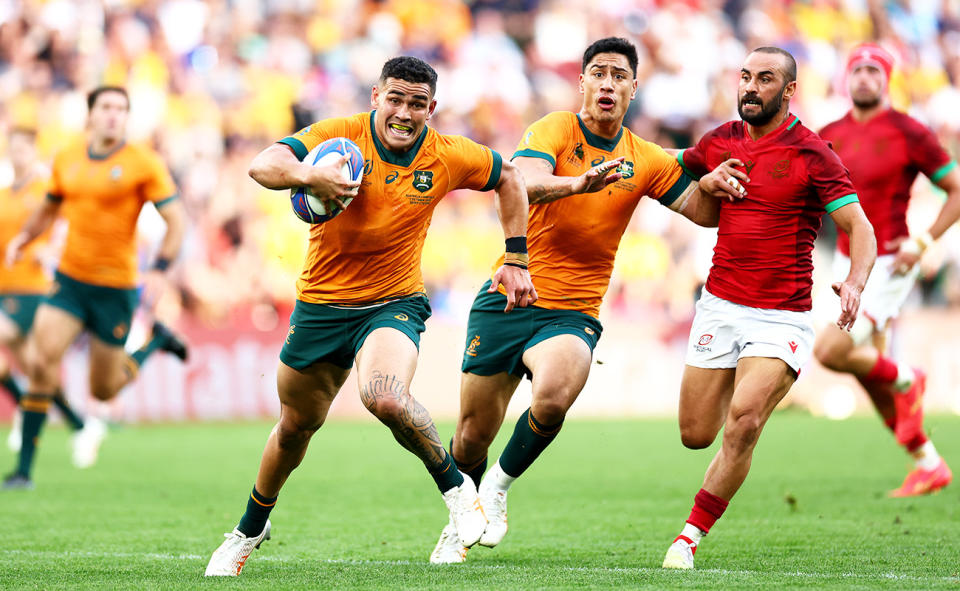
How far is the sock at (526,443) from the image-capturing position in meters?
7.04

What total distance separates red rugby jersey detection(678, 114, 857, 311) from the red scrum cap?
9.92ft

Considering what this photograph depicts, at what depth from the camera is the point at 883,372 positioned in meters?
9.97

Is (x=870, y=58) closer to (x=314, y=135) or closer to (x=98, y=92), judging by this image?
(x=314, y=135)

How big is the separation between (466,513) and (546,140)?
2357mm

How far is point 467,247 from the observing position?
19031 mm

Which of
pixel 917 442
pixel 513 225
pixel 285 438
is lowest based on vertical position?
pixel 917 442

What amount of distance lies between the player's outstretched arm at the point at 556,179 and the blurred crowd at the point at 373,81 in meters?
10.8

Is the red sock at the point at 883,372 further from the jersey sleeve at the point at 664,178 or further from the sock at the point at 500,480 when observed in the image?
the sock at the point at 500,480

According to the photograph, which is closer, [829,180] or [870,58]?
[829,180]

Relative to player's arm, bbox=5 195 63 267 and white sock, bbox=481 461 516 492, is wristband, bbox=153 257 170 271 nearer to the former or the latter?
player's arm, bbox=5 195 63 267

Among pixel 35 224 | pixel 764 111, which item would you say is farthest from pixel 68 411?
pixel 764 111

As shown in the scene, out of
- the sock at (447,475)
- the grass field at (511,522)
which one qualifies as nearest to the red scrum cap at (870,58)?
the grass field at (511,522)

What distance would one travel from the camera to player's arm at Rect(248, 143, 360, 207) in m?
5.73

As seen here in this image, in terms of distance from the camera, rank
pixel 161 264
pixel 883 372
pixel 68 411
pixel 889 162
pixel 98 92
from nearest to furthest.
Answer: pixel 889 162
pixel 883 372
pixel 98 92
pixel 161 264
pixel 68 411
